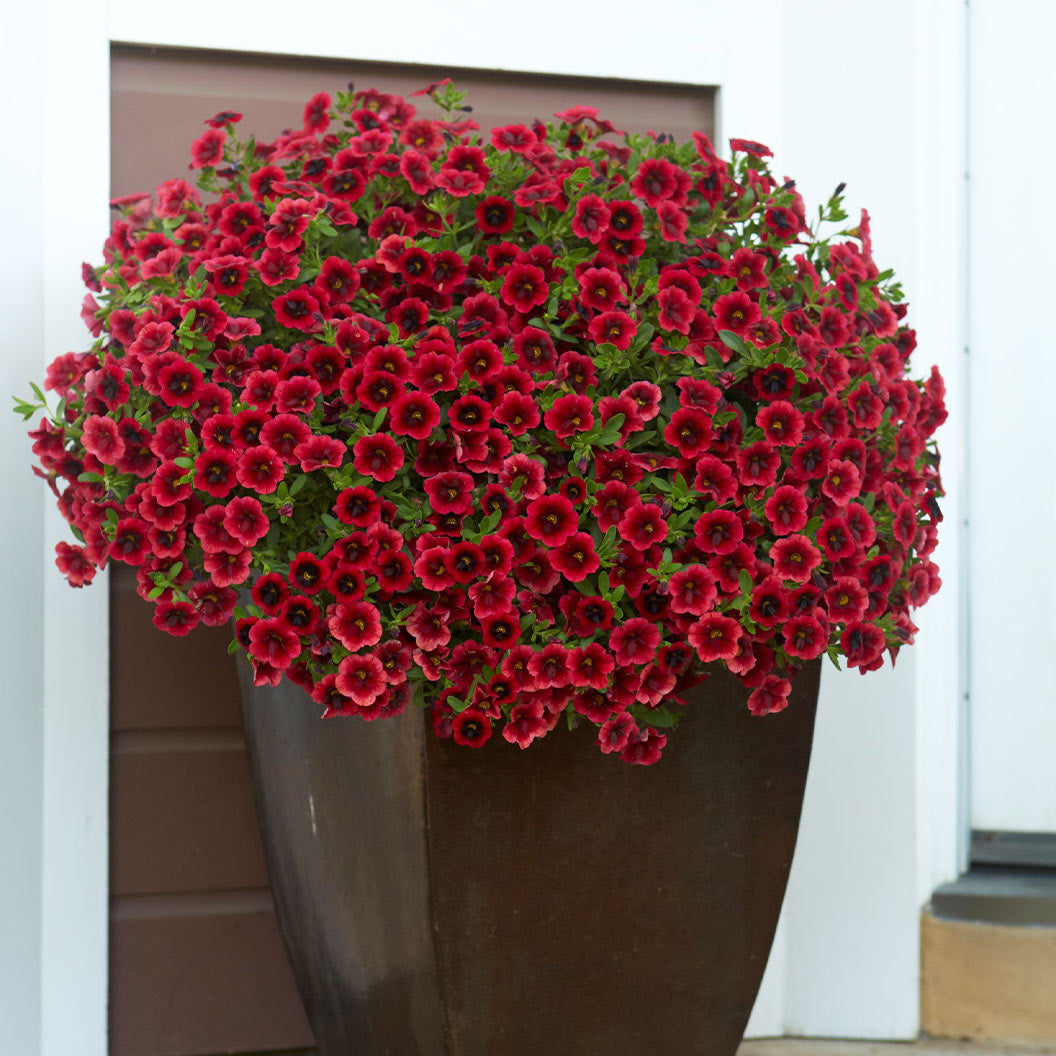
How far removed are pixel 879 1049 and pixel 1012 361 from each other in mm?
965

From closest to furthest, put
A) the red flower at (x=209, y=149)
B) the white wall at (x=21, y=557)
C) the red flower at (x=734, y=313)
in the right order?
the red flower at (x=734, y=313) < the red flower at (x=209, y=149) < the white wall at (x=21, y=557)

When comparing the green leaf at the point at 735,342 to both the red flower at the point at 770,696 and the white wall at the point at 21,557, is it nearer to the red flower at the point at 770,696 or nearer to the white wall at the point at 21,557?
the red flower at the point at 770,696

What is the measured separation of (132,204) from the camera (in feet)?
4.22

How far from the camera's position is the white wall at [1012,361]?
5.37 ft

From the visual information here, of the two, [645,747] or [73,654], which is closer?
[645,747]

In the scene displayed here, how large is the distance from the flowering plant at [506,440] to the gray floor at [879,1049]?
2.18 ft

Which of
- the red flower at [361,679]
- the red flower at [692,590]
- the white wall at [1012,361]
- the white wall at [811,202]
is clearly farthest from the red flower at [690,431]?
the white wall at [1012,361]

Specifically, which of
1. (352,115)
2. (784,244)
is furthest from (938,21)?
A: (352,115)

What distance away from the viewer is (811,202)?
1577mm

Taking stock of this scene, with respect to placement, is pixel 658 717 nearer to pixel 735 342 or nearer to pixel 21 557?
pixel 735 342

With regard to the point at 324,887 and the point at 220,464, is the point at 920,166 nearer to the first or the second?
the point at 220,464

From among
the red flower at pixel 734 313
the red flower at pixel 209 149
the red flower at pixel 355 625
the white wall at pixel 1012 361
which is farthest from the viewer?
the white wall at pixel 1012 361

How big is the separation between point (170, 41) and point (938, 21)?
41.2 inches

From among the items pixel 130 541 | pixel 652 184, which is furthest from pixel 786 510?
pixel 130 541
